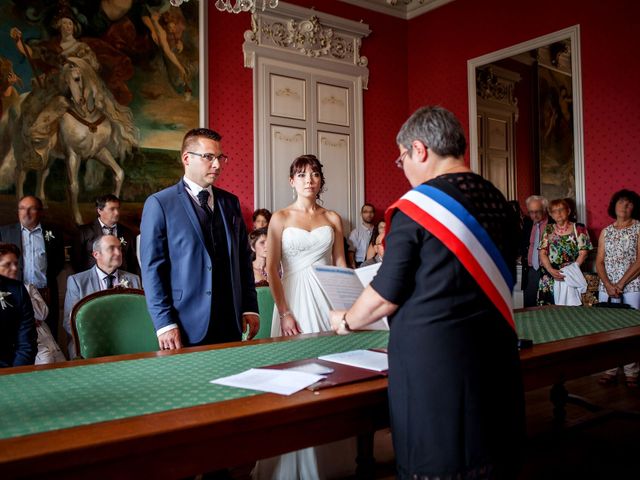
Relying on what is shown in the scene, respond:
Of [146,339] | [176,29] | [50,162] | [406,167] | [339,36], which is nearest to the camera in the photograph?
[406,167]

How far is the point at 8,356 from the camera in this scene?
3.33 m

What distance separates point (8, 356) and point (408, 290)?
106 inches

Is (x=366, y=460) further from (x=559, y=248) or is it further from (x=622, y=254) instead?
(x=559, y=248)

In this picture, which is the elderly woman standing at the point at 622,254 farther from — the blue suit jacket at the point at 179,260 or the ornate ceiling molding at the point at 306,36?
the blue suit jacket at the point at 179,260

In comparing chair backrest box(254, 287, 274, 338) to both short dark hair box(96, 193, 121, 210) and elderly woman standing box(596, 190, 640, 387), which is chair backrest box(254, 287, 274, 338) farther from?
elderly woman standing box(596, 190, 640, 387)

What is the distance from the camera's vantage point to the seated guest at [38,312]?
3898mm

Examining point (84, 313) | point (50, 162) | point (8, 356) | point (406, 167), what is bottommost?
point (8, 356)

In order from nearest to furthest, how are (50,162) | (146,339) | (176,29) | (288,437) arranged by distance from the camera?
(288,437)
(146,339)
(50,162)
(176,29)

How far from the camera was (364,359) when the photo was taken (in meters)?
1.97

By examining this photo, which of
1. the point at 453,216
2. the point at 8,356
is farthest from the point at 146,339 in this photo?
the point at 453,216

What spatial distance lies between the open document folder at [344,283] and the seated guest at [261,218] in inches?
203

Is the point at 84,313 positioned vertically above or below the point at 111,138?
below

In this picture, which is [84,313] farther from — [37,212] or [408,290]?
[37,212]

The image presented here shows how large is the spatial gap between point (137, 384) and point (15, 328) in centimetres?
211
